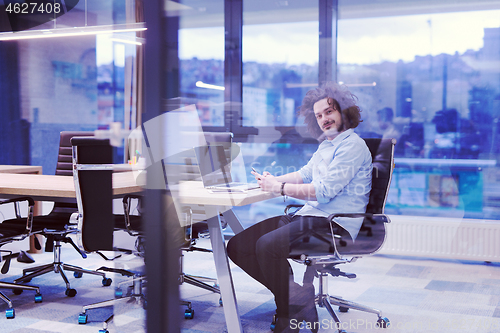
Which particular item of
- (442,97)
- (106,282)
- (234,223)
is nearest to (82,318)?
(106,282)

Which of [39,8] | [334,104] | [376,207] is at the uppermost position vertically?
[39,8]

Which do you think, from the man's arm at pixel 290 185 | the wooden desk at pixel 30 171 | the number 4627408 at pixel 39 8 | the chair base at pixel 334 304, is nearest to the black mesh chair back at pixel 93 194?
the man's arm at pixel 290 185

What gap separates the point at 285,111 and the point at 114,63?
1.75m

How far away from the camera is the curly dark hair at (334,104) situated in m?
2.32

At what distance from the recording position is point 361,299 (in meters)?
2.77

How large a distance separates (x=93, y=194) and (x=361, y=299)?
1.68 metres

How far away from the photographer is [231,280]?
2.25m

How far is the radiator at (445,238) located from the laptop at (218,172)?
5.28 feet

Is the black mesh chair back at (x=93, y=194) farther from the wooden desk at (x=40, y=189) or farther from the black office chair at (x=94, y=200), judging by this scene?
the wooden desk at (x=40, y=189)

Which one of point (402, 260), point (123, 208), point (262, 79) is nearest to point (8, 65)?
point (262, 79)

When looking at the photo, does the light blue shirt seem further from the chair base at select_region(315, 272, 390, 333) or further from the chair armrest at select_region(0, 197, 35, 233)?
the chair armrest at select_region(0, 197, 35, 233)

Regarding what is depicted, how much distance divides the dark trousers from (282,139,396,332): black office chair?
4 centimetres

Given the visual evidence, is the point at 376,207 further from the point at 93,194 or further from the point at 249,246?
the point at 93,194

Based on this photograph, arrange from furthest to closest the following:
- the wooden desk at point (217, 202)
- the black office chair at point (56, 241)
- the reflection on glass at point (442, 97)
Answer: the reflection on glass at point (442, 97) < the black office chair at point (56, 241) < the wooden desk at point (217, 202)
